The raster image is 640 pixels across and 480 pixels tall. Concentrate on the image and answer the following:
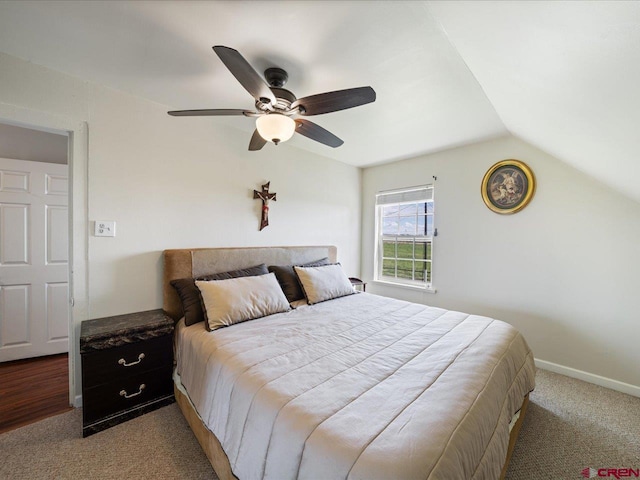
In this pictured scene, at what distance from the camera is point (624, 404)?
2066 millimetres

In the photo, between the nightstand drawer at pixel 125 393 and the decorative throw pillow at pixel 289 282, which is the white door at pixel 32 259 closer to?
the nightstand drawer at pixel 125 393

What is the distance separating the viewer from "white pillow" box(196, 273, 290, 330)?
1.90 metres

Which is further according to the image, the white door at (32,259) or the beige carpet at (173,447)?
the white door at (32,259)

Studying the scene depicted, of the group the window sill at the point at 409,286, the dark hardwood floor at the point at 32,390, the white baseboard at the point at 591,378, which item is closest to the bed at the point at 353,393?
the dark hardwood floor at the point at 32,390

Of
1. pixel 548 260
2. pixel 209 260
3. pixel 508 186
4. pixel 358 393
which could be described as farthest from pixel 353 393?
pixel 508 186

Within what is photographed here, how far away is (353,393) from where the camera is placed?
3.66 ft

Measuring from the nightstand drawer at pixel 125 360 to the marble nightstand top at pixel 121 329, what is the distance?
41 millimetres

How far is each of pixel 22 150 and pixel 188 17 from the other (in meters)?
2.85

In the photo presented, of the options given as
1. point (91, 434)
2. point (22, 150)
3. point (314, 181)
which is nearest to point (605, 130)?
point (314, 181)

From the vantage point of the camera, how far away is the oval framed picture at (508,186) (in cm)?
267

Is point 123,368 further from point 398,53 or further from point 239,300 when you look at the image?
point 398,53

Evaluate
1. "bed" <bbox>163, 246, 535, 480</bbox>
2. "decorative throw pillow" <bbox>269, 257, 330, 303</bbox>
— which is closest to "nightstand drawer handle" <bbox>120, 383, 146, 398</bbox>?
"bed" <bbox>163, 246, 535, 480</bbox>

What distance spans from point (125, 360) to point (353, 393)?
162 cm

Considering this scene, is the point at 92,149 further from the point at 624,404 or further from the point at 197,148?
the point at 624,404
